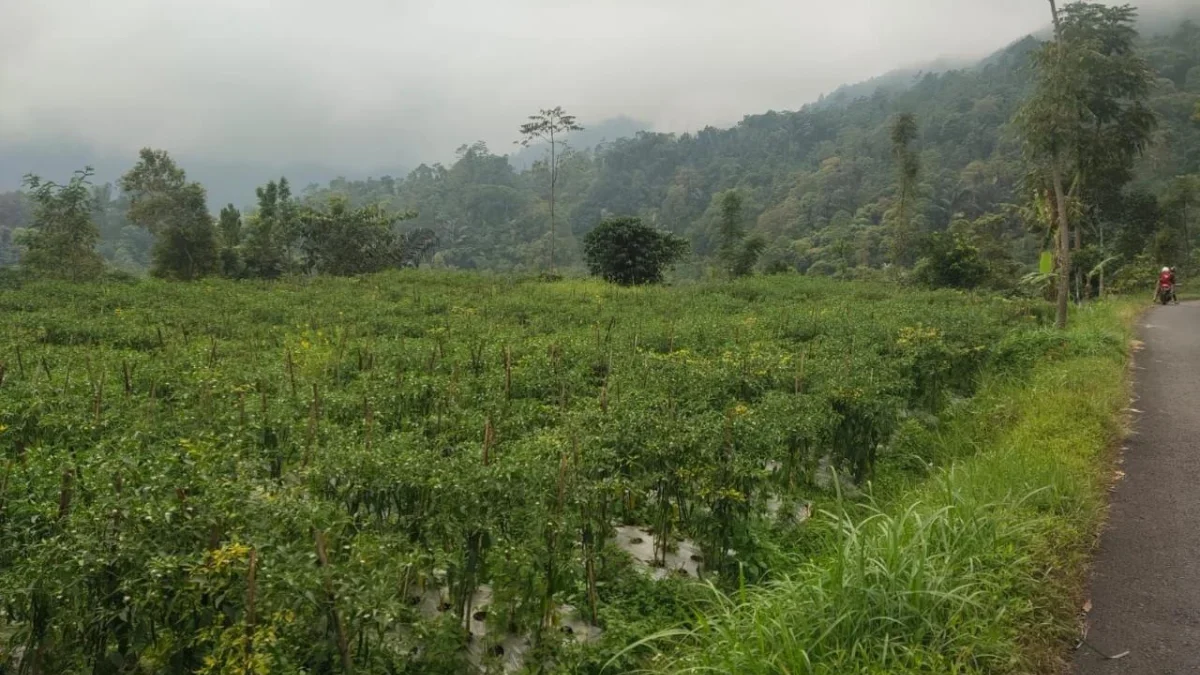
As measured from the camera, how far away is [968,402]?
8562 mm

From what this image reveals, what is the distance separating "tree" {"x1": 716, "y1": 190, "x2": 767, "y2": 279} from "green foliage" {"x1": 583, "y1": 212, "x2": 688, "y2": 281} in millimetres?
4684

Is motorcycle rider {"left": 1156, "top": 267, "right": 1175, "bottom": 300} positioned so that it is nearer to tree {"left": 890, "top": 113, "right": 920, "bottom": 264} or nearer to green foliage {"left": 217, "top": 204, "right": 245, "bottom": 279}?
tree {"left": 890, "top": 113, "right": 920, "bottom": 264}

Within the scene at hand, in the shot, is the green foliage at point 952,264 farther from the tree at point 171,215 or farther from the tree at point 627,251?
the tree at point 171,215

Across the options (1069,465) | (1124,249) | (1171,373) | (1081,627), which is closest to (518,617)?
(1081,627)

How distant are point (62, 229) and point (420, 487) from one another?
3122cm

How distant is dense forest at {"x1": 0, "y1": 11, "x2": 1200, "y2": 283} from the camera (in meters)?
32.2

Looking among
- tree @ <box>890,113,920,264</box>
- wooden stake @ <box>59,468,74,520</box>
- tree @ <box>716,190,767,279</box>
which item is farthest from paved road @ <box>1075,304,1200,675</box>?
tree @ <box>890,113,920,264</box>

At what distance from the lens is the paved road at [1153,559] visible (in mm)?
3172

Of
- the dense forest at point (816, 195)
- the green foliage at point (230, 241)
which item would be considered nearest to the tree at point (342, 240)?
the dense forest at point (816, 195)

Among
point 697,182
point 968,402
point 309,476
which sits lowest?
point 968,402

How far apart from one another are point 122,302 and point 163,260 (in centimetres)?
1673

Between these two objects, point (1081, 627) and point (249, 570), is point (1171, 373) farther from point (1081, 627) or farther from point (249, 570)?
point (249, 570)

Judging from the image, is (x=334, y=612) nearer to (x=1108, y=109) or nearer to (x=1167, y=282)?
(x=1167, y=282)

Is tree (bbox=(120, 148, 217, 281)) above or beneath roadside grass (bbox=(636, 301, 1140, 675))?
above
